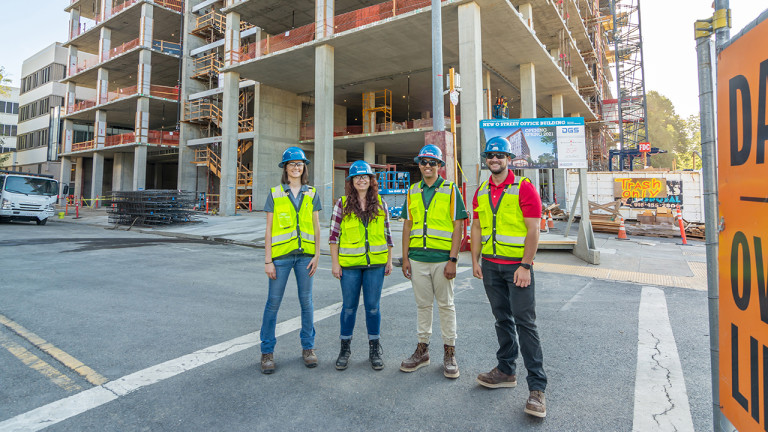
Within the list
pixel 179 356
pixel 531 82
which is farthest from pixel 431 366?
pixel 531 82

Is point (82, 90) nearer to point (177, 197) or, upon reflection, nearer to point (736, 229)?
point (177, 197)

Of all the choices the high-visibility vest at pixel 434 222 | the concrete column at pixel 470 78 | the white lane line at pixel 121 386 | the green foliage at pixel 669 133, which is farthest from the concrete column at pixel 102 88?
the green foliage at pixel 669 133

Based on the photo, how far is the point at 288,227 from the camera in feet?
11.5

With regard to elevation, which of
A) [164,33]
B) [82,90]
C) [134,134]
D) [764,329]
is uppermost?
[164,33]

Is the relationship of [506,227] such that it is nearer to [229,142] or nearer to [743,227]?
[743,227]

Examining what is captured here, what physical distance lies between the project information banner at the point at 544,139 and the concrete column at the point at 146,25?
34056 millimetres

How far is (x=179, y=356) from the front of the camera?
3584mm

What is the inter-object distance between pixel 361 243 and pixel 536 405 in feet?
6.15

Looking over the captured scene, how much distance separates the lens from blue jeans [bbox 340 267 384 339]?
348 centimetres

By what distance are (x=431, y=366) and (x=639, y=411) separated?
1594mm

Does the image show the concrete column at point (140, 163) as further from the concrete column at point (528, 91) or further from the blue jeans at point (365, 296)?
the blue jeans at point (365, 296)

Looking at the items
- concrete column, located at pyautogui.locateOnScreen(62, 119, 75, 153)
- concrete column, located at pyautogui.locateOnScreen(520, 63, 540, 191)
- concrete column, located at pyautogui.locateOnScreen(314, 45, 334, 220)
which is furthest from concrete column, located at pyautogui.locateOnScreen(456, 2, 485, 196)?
concrete column, located at pyautogui.locateOnScreen(62, 119, 75, 153)

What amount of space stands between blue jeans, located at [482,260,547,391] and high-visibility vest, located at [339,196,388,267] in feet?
3.19

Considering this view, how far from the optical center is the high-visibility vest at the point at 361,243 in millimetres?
3436
